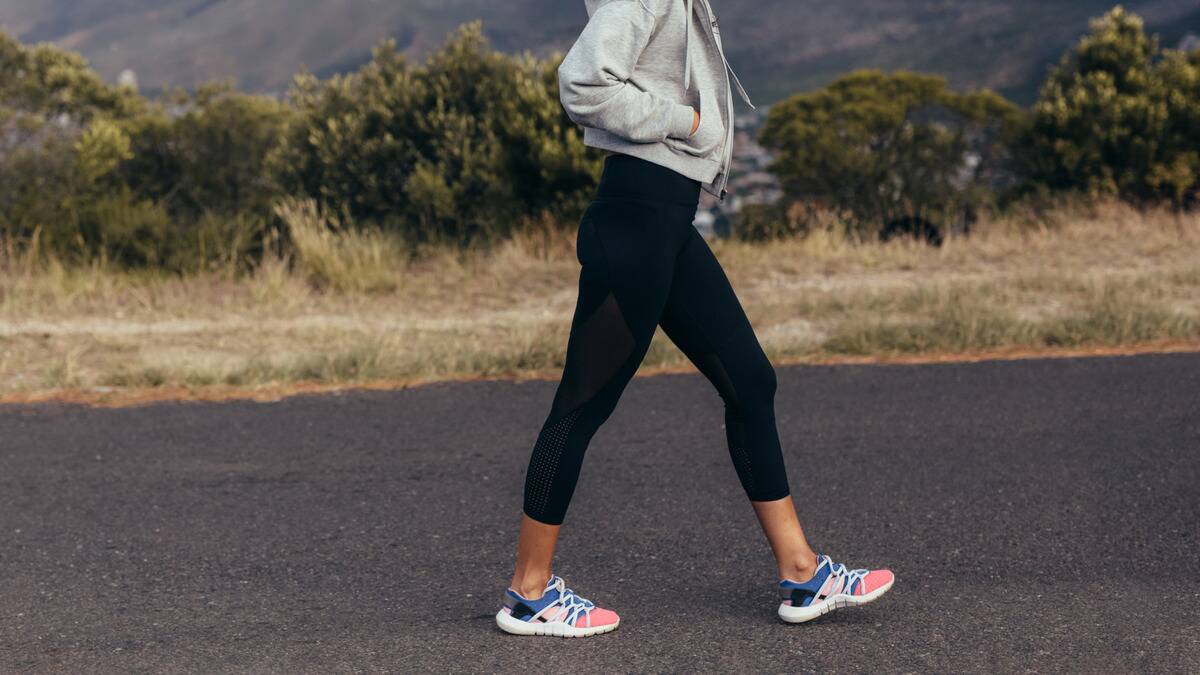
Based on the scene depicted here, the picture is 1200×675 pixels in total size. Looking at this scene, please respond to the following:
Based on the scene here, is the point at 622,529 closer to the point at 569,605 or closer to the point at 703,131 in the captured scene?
the point at 569,605

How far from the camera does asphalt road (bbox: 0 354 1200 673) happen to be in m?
3.28

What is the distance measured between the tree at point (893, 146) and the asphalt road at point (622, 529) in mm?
8986

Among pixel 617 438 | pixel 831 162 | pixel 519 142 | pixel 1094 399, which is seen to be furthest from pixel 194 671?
pixel 831 162

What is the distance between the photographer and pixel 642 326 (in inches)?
126

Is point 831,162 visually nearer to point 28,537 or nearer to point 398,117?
point 398,117

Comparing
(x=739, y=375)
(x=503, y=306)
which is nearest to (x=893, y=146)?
(x=503, y=306)

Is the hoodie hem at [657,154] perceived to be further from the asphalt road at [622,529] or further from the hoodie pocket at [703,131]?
the asphalt road at [622,529]

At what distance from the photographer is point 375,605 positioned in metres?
3.64

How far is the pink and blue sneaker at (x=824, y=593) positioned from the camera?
3342mm

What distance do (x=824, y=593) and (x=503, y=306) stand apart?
7076 millimetres

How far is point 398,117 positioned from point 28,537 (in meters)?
9.18

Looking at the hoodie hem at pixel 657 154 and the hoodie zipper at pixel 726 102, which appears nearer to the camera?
the hoodie hem at pixel 657 154

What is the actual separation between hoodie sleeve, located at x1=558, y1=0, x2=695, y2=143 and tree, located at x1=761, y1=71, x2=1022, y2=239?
12.3 meters

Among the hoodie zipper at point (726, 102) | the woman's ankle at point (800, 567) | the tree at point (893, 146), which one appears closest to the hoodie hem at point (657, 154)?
the hoodie zipper at point (726, 102)
